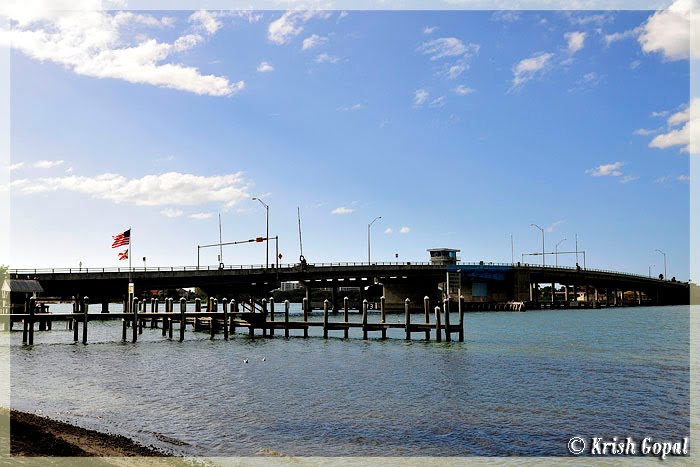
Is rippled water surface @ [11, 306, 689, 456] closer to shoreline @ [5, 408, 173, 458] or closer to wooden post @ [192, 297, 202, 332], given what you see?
shoreline @ [5, 408, 173, 458]

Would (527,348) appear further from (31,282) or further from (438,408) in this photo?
(31,282)

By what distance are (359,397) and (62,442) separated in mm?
11824

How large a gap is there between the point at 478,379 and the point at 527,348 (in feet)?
55.9

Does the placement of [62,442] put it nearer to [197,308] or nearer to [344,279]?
[197,308]

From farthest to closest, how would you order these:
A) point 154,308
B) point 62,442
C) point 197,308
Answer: point 154,308
point 197,308
point 62,442

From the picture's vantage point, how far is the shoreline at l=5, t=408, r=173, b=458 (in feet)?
41.8

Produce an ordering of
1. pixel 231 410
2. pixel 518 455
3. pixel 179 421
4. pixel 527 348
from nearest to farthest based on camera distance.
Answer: pixel 518 455 → pixel 179 421 → pixel 231 410 → pixel 527 348

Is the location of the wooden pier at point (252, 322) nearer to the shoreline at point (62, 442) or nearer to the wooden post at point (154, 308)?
the wooden post at point (154, 308)

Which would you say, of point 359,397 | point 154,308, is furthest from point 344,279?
point 359,397

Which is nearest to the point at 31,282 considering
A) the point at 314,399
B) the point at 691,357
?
the point at 314,399

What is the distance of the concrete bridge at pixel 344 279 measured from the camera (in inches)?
3634

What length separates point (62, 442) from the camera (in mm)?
13469

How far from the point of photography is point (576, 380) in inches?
1092

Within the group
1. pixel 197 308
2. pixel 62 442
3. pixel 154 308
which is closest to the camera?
pixel 62 442
